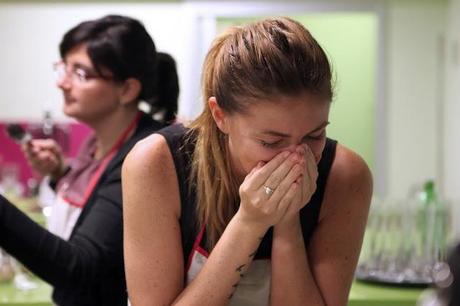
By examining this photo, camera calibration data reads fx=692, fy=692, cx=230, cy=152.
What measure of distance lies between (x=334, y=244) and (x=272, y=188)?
209 mm

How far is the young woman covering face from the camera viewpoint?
105 centimetres

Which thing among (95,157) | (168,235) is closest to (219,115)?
(168,235)

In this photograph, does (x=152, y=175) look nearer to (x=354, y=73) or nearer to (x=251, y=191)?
(x=251, y=191)

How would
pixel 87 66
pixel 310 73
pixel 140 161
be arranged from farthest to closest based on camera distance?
pixel 87 66 < pixel 140 161 < pixel 310 73

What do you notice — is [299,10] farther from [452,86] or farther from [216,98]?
[216,98]

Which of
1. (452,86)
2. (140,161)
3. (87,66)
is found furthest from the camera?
(452,86)

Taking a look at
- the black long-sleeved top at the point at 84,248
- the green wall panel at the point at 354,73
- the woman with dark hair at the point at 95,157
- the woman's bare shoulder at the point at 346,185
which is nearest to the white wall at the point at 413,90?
the green wall panel at the point at 354,73

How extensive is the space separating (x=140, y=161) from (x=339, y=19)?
312 cm

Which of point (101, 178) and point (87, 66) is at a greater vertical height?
point (87, 66)

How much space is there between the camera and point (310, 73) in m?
1.05

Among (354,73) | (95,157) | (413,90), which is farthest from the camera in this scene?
(354,73)

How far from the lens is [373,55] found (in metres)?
4.01

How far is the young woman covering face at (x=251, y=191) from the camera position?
1.05m

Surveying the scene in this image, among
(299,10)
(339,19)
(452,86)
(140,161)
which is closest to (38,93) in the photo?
(299,10)
